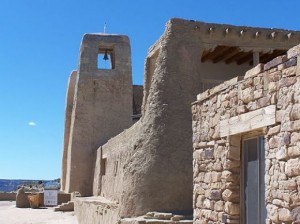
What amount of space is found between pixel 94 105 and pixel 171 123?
13.7 m

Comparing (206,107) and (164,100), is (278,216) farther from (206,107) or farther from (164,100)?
(164,100)

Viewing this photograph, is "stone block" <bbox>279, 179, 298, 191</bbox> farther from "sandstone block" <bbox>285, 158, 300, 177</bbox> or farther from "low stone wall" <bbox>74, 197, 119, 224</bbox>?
"low stone wall" <bbox>74, 197, 119, 224</bbox>

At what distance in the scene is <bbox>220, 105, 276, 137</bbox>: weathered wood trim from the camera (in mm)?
5781

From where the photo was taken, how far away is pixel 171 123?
1160 cm

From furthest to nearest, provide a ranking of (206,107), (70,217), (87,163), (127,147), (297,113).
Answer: (87,163)
(70,217)
(127,147)
(206,107)
(297,113)

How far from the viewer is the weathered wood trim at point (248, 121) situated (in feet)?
19.0

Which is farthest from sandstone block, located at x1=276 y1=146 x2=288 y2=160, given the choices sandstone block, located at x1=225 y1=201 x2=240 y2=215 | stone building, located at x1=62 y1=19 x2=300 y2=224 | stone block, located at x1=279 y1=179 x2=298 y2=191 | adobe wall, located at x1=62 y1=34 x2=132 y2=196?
adobe wall, located at x1=62 y1=34 x2=132 y2=196

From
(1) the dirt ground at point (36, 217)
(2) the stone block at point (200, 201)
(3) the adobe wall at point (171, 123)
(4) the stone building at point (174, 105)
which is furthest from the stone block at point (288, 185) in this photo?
(1) the dirt ground at point (36, 217)

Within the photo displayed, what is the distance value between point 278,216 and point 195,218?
2251 millimetres

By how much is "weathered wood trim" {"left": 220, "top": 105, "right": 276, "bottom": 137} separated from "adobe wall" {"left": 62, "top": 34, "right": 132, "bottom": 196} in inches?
708

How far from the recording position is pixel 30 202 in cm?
2495

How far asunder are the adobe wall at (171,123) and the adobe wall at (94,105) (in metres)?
11.9

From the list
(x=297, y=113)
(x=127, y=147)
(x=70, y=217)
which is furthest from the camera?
(x=70, y=217)

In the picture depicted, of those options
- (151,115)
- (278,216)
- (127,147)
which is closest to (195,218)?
(278,216)
